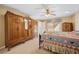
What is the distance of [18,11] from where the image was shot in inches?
92.5

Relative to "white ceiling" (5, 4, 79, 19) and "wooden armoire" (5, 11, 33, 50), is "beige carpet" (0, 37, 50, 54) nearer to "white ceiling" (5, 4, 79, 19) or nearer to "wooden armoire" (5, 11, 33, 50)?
"wooden armoire" (5, 11, 33, 50)

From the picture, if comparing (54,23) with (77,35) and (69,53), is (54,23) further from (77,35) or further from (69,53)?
(69,53)

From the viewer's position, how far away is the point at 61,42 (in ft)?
7.42

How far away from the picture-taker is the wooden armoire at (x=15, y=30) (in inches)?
90.9

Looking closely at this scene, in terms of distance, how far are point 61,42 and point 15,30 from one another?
965 mm

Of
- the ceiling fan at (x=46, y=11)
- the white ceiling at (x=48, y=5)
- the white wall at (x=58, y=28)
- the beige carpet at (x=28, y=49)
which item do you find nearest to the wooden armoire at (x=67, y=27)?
the white wall at (x=58, y=28)

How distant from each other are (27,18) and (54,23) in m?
0.58

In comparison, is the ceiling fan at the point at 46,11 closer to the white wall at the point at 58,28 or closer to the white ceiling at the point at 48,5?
the white ceiling at the point at 48,5

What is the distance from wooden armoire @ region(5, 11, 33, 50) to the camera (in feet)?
7.57

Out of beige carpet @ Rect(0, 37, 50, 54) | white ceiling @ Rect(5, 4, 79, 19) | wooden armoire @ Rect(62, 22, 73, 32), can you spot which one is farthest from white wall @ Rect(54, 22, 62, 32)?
beige carpet @ Rect(0, 37, 50, 54)

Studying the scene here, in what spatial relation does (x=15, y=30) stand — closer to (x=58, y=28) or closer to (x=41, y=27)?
(x=41, y=27)

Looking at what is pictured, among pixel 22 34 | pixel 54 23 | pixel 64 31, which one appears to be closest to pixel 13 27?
pixel 22 34

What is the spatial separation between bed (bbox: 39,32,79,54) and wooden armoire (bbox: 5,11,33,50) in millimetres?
330
